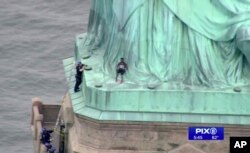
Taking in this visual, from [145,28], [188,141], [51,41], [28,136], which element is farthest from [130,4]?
[51,41]

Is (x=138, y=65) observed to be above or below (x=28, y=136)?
above

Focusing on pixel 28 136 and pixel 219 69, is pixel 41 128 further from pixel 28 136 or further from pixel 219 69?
pixel 28 136

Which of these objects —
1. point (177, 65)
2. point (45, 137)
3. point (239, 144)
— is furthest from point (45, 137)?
point (239, 144)

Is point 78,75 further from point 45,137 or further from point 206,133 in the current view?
point 206,133

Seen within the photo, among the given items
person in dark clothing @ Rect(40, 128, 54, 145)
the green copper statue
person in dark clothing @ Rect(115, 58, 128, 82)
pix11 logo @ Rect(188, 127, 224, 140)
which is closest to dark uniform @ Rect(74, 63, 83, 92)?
the green copper statue

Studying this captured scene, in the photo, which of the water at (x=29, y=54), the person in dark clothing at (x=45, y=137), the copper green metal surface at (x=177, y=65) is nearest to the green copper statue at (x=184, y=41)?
the copper green metal surface at (x=177, y=65)

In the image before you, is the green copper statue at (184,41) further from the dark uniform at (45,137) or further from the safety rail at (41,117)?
the safety rail at (41,117)
